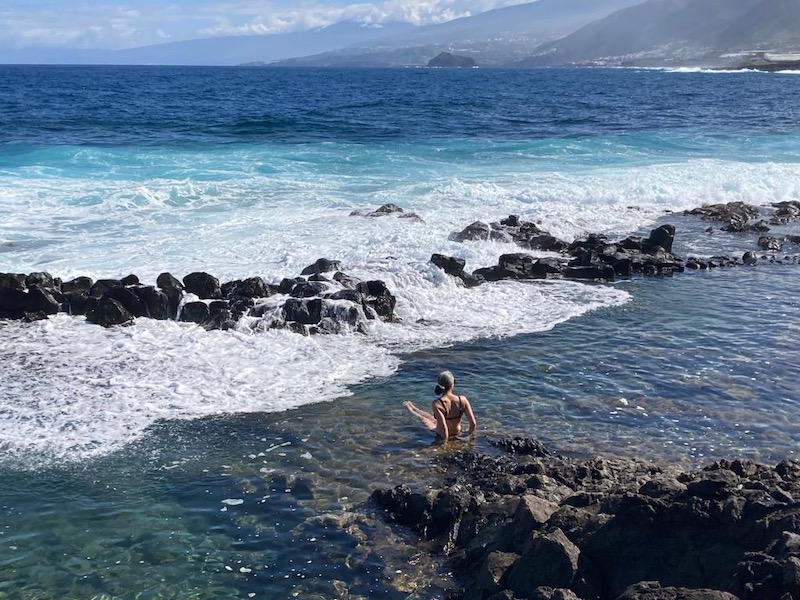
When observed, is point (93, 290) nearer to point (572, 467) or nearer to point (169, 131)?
point (572, 467)

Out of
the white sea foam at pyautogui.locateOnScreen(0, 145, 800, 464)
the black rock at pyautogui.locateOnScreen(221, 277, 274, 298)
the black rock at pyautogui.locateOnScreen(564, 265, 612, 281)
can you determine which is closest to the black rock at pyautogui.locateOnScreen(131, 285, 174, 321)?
the white sea foam at pyautogui.locateOnScreen(0, 145, 800, 464)

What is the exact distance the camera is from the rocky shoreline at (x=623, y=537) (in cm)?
640

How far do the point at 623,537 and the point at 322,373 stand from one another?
7.29 m

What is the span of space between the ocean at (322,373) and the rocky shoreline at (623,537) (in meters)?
0.54

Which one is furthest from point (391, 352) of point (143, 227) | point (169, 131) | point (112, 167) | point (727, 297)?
point (169, 131)

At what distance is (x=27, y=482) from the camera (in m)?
10.0

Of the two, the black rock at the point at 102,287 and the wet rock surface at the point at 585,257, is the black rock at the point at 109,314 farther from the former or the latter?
the wet rock surface at the point at 585,257

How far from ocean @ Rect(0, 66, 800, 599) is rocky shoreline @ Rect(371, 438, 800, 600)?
0.54 meters

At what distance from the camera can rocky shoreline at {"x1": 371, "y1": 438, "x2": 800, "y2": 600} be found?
640 cm

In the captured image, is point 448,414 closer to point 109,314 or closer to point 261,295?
point 261,295

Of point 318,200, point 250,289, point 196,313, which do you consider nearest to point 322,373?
point 196,313

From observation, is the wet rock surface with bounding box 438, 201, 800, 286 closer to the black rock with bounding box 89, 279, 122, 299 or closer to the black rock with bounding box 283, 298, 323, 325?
the black rock with bounding box 283, 298, 323, 325

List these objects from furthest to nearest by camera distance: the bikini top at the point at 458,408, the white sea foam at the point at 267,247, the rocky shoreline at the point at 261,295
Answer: the rocky shoreline at the point at 261,295 < the white sea foam at the point at 267,247 < the bikini top at the point at 458,408

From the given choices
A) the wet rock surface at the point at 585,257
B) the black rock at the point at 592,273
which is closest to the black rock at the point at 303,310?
the wet rock surface at the point at 585,257
